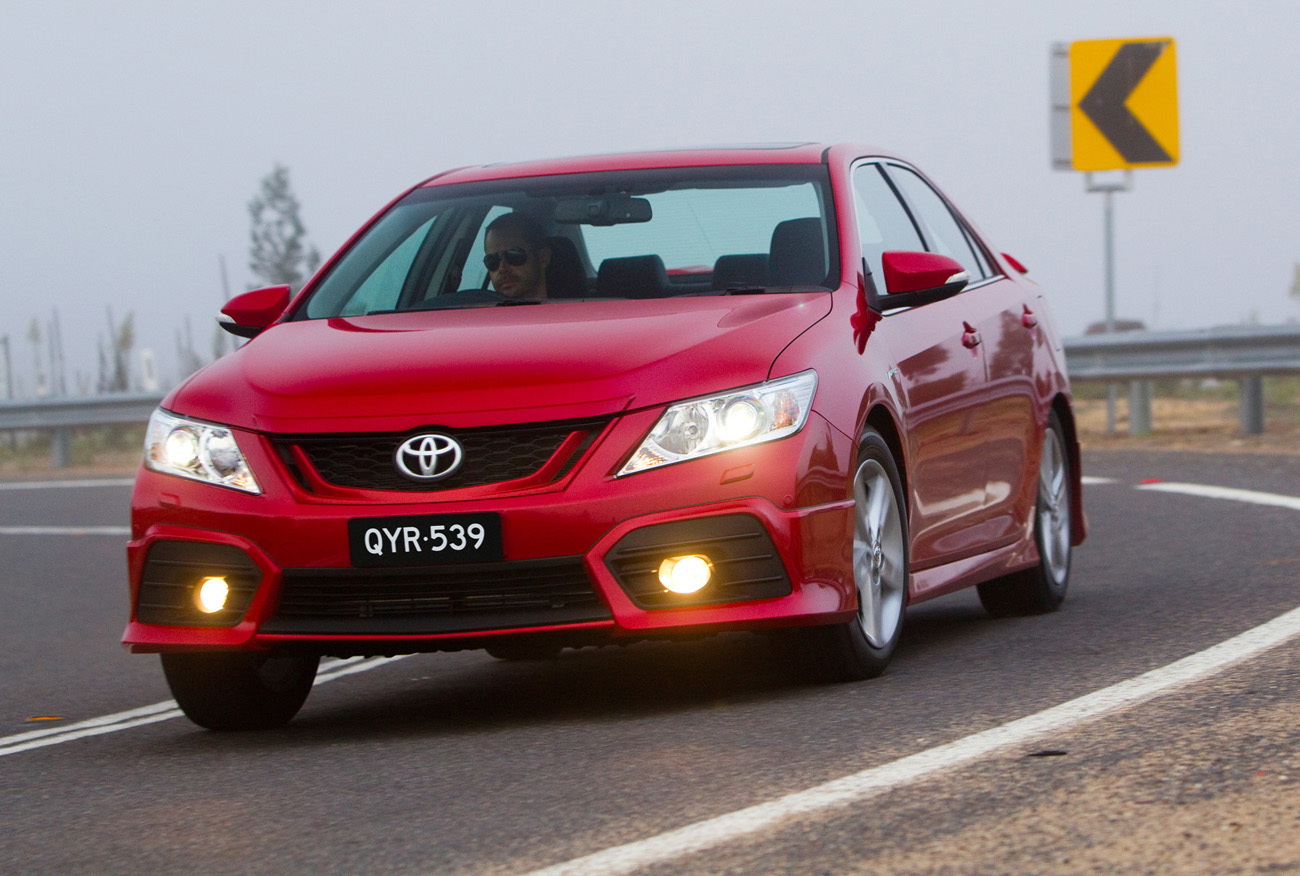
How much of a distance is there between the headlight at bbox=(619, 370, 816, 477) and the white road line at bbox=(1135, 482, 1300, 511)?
5769 millimetres

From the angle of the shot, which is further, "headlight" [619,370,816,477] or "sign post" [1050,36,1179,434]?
"sign post" [1050,36,1179,434]

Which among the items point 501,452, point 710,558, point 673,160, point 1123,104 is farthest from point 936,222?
point 1123,104

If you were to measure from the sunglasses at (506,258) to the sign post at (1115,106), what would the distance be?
11.8 metres

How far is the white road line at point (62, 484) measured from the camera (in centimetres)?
1905

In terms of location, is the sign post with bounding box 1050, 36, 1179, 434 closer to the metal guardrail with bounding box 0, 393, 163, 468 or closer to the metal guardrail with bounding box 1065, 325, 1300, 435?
the metal guardrail with bounding box 1065, 325, 1300, 435

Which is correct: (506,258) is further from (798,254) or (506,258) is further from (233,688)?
(233,688)

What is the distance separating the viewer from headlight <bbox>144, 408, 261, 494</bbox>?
17.6ft

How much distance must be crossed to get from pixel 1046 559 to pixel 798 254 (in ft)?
6.23

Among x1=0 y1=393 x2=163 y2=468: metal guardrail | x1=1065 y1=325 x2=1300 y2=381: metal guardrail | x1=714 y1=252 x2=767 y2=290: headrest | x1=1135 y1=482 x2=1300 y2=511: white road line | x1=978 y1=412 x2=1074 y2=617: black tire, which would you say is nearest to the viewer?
x1=714 y1=252 x2=767 y2=290: headrest

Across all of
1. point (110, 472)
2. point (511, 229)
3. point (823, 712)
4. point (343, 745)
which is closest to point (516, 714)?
point (343, 745)

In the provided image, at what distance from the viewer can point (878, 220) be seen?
6.68m

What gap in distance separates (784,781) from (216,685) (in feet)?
6.50

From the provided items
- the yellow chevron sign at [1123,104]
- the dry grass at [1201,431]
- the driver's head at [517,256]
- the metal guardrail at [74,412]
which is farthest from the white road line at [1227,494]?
the metal guardrail at [74,412]

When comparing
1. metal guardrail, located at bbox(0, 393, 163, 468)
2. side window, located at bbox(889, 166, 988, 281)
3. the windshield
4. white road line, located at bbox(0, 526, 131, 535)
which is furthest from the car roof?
metal guardrail, located at bbox(0, 393, 163, 468)
